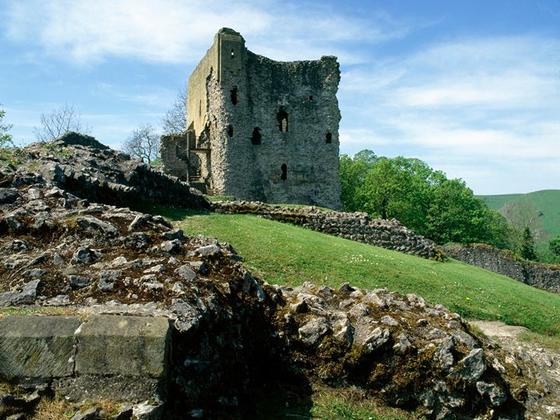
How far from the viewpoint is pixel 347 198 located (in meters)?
60.8

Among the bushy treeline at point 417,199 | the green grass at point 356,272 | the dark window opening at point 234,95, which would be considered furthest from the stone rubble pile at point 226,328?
the bushy treeline at point 417,199

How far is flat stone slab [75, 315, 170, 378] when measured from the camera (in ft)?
16.5

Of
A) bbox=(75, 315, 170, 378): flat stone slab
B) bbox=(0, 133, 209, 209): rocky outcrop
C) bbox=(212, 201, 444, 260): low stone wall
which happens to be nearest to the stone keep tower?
bbox=(212, 201, 444, 260): low stone wall

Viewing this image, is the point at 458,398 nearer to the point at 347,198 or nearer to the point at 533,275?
the point at 533,275

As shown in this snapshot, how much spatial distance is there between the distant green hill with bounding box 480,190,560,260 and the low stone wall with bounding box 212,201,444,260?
64979 mm

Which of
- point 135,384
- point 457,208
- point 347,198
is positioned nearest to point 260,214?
point 135,384

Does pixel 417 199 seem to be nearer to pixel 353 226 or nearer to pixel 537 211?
pixel 353 226

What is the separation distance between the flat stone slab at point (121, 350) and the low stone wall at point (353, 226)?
65.9 feet

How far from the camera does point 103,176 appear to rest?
17578mm

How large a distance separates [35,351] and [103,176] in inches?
518

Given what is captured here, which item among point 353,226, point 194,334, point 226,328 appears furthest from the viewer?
point 353,226

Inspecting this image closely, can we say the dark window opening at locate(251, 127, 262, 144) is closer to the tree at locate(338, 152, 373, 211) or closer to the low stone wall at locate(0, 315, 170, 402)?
the tree at locate(338, 152, 373, 211)

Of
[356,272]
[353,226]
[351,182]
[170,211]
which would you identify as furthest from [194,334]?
[351,182]

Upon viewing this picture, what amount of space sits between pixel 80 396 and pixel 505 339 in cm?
1033
